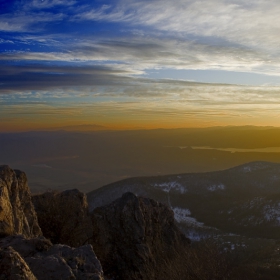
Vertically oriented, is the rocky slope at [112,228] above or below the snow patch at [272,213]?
above

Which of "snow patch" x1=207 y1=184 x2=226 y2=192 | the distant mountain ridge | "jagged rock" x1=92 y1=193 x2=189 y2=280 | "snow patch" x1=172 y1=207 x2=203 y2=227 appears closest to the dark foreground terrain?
"jagged rock" x1=92 y1=193 x2=189 y2=280

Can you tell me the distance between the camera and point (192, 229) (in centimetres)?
5812

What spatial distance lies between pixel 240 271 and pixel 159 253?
7.85 metres

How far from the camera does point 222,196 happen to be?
271 feet

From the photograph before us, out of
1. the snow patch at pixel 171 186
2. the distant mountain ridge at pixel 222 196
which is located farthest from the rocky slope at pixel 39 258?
the snow patch at pixel 171 186

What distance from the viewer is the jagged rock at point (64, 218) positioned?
28.0 meters

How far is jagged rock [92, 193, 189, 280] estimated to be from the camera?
29094mm

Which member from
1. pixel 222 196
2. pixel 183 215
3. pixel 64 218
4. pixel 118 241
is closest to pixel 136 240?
pixel 118 241

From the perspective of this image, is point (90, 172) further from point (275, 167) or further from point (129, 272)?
point (129, 272)

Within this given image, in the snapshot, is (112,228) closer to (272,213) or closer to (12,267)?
(12,267)

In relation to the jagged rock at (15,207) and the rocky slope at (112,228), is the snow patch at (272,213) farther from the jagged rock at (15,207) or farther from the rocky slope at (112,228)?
the jagged rock at (15,207)

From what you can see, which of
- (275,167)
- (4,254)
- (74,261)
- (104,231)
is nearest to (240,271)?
(104,231)

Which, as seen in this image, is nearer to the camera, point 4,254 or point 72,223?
point 4,254

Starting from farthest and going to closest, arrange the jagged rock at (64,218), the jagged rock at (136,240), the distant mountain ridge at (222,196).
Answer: the distant mountain ridge at (222,196)
the jagged rock at (136,240)
the jagged rock at (64,218)
